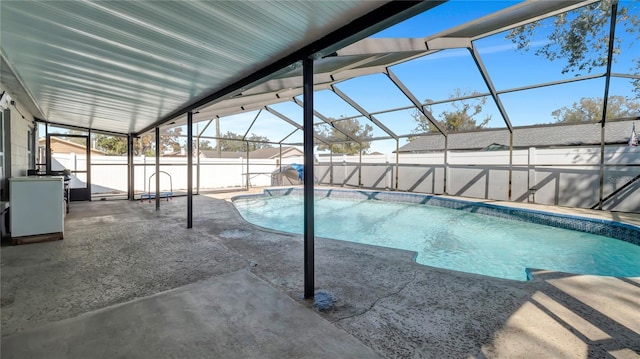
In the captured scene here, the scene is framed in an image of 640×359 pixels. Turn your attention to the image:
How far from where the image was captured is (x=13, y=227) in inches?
143

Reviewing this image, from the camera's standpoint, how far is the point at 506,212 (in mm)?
7250

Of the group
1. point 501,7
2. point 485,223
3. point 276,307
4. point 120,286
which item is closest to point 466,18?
point 501,7

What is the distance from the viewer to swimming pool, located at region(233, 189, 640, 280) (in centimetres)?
437

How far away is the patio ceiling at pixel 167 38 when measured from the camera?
171 centimetres

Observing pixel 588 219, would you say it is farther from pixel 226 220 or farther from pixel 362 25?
pixel 226 220

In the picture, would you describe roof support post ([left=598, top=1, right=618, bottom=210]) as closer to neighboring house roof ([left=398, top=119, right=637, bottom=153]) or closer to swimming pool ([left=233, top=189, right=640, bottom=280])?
neighboring house roof ([left=398, top=119, right=637, bottom=153])

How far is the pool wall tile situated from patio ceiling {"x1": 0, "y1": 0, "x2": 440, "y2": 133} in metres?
6.47

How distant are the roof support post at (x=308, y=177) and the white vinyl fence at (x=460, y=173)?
331 inches

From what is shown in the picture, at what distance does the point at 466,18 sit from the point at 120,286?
244 inches

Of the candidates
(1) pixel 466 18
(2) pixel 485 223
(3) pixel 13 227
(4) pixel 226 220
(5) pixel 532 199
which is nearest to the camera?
(3) pixel 13 227

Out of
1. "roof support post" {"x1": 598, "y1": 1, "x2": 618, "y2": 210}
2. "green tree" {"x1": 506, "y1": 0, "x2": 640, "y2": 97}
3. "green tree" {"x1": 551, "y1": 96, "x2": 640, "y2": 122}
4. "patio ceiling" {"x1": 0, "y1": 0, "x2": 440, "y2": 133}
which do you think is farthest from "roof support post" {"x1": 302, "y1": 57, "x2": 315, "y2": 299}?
"green tree" {"x1": 551, "y1": 96, "x2": 640, "y2": 122}

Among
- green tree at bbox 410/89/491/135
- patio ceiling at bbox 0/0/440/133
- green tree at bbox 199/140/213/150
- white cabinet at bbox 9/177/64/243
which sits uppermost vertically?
green tree at bbox 199/140/213/150

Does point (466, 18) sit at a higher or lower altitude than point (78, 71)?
higher

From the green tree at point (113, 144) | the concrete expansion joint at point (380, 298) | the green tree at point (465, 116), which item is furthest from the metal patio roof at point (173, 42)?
the green tree at point (113, 144)
